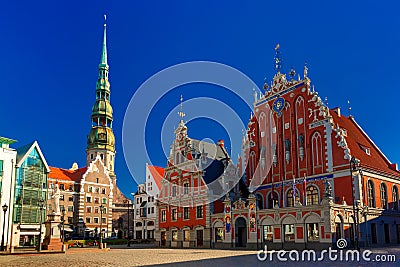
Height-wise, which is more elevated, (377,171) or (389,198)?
(377,171)

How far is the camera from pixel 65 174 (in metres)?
70.6

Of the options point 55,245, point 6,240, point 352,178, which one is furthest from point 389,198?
point 6,240

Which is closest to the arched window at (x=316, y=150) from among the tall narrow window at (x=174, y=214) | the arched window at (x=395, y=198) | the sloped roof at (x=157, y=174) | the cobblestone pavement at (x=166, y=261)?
the arched window at (x=395, y=198)

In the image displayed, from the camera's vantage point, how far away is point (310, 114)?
4012 centimetres

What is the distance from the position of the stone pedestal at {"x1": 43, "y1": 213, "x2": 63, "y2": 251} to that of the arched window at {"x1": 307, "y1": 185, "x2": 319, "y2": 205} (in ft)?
76.1

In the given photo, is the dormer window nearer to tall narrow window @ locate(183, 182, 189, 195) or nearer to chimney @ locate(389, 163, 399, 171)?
chimney @ locate(389, 163, 399, 171)

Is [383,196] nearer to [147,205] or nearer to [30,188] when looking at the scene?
[30,188]

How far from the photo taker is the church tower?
87062 millimetres

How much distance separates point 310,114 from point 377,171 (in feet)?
27.2

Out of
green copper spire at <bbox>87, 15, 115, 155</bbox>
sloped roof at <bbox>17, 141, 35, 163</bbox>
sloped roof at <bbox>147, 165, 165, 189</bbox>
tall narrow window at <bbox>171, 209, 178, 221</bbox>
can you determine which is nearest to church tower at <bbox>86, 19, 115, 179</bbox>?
green copper spire at <bbox>87, 15, 115, 155</bbox>

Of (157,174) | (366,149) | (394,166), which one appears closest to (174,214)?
(366,149)

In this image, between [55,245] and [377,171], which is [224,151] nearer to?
[377,171]

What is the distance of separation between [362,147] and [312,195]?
778cm

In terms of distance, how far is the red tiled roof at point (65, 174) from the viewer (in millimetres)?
67556
